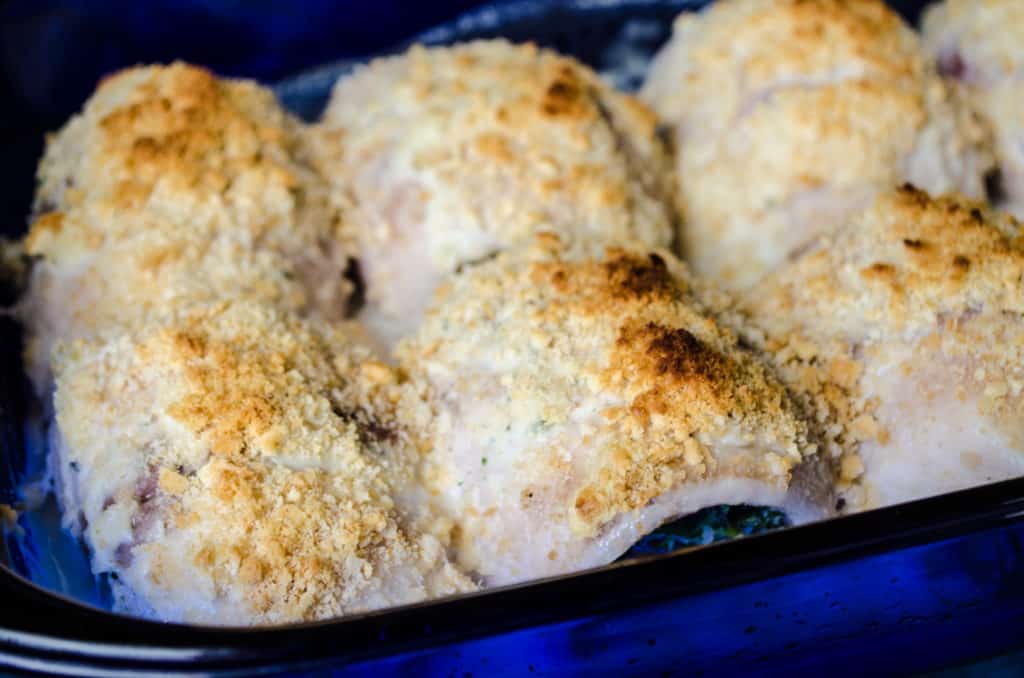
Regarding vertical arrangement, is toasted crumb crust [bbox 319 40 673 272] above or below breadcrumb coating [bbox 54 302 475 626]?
above

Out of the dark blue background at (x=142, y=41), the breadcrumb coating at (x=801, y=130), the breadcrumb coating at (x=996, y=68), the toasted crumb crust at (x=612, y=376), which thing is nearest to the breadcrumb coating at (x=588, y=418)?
the toasted crumb crust at (x=612, y=376)

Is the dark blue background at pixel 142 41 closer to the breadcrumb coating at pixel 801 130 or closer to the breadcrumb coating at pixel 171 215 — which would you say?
the breadcrumb coating at pixel 171 215

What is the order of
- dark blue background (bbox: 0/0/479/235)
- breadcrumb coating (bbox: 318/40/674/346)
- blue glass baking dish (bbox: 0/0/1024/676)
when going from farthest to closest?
dark blue background (bbox: 0/0/479/235) → breadcrumb coating (bbox: 318/40/674/346) → blue glass baking dish (bbox: 0/0/1024/676)

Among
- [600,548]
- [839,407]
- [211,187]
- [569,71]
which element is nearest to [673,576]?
[600,548]

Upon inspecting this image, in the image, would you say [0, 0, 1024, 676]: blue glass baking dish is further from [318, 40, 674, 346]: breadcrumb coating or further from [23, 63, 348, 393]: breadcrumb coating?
[318, 40, 674, 346]: breadcrumb coating

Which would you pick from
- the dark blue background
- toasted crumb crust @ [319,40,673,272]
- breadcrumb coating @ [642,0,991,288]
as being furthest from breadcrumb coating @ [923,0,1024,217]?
the dark blue background

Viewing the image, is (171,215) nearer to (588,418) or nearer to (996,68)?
(588,418)

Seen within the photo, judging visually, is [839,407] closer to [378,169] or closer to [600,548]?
[600,548]
